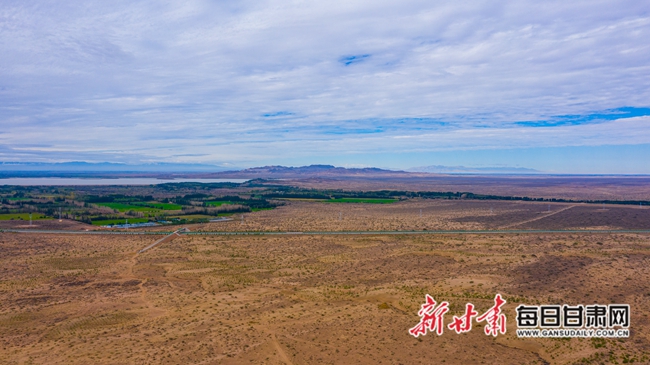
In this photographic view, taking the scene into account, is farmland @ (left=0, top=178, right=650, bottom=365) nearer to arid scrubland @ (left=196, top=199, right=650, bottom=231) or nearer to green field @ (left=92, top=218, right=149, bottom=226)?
arid scrubland @ (left=196, top=199, right=650, bottom=231)

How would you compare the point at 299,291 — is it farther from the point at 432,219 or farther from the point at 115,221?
the point at 115,221

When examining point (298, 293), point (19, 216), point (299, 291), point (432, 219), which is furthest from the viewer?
point (432, 219)

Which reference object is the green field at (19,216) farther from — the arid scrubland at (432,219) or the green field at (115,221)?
the arid scrubland at (432,219)

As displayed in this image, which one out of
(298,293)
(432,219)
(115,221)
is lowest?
(298,293)

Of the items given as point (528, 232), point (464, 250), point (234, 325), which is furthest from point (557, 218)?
point (234, 325)

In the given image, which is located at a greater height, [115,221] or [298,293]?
[115,221]

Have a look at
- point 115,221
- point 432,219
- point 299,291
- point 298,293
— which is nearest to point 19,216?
point 115,221

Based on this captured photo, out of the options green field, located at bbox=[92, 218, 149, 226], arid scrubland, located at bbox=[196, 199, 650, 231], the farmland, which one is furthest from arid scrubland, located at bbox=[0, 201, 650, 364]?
green field, located at bbox=[92, 218, 149, 226]

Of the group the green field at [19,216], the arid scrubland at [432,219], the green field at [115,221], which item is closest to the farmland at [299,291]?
the arid scrubland at [432,219]
